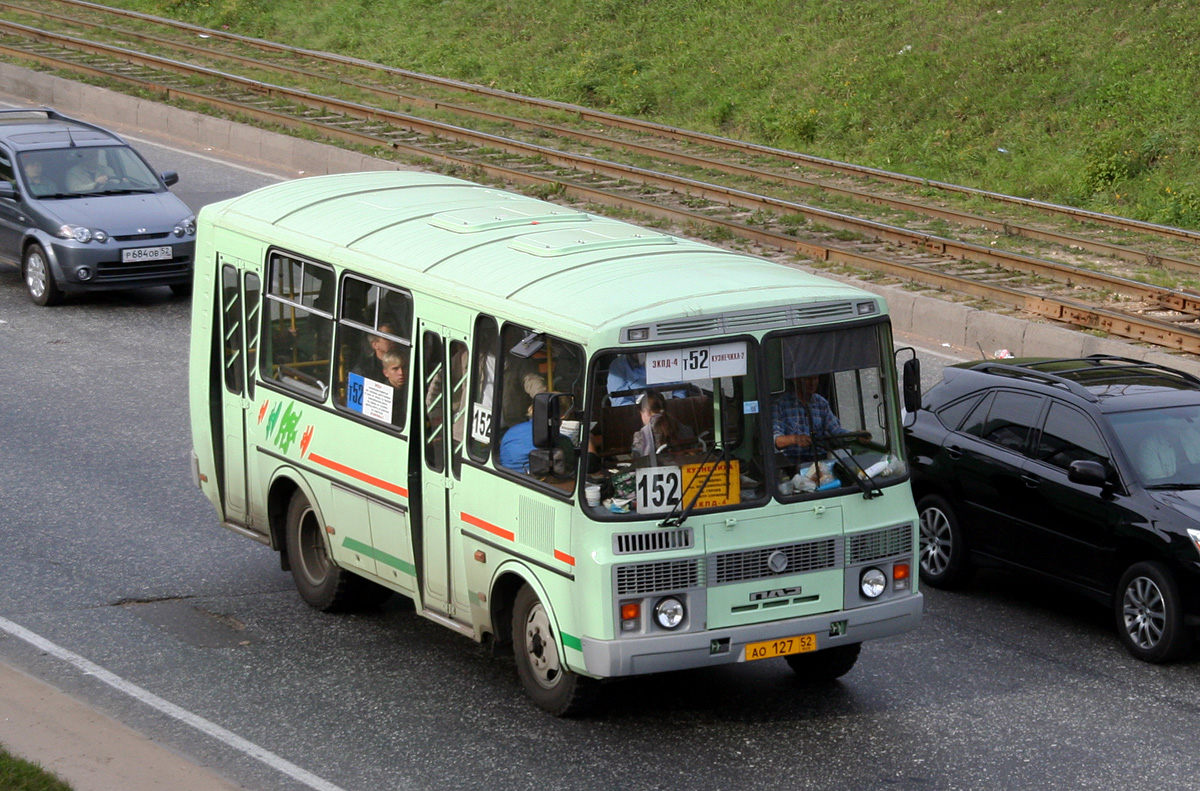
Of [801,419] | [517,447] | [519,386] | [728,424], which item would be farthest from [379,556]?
[801,419]

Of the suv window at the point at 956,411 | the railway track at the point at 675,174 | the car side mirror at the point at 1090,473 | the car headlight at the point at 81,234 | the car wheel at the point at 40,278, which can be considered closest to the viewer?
the car side mirror at the point at 1090,473

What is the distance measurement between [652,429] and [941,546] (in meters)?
3.74

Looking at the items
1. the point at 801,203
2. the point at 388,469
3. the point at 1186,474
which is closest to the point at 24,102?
the point at 801,203

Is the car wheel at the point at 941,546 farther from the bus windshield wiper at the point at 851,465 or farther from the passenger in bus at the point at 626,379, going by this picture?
the passenger in bus at the point at 626,379

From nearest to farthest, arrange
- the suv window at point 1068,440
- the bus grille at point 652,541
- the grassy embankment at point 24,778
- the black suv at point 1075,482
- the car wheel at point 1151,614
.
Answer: the grassy embankment at point 24,778, the bus grille at point 652,541, the car wheel at point 1151,614, the black suv at point 1075,482, the suv window at point 1068,440

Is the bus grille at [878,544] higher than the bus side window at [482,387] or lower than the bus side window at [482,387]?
lower

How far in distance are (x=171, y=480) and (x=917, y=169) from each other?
56.6 ft

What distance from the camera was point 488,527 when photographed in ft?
26.4

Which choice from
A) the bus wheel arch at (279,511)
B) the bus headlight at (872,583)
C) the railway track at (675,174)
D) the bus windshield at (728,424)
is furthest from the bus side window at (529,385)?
the railway track at (675,174)

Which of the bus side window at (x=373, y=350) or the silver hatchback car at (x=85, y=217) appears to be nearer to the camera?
the bus side window at (x=373, y=350)


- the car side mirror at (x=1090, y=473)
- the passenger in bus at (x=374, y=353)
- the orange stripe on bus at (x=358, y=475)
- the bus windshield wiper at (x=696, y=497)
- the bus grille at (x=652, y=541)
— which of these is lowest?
the orange stripe on bus at (x=358, y=475)

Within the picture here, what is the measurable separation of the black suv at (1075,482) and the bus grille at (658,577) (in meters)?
2.96

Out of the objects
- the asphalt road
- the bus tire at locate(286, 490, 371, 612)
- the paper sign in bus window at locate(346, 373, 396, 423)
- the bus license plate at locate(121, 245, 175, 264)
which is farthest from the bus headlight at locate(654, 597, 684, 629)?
the bus license plate at locate(121, 245, 175, 264)

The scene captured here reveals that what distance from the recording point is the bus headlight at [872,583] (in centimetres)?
Answer: 790
